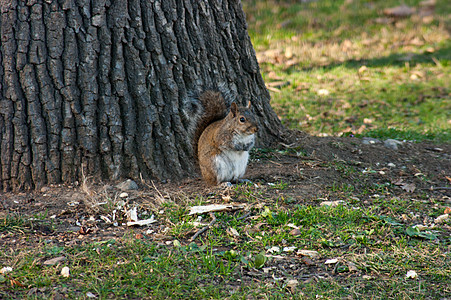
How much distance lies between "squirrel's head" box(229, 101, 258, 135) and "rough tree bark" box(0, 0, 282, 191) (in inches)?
12.4

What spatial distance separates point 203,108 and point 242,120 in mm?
337

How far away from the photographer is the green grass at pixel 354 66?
5.58m

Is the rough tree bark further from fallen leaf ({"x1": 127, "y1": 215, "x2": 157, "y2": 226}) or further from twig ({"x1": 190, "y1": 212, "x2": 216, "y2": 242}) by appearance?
twig ({"x1": 190, "y1": 212, "x2": 216, "y2": 242})

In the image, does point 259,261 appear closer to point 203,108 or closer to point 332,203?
point 332,203

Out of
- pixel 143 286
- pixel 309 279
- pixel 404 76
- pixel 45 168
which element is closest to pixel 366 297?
pixel 309 279

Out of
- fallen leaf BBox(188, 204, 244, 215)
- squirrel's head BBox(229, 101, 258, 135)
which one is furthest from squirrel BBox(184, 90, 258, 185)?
fallen leaf BBox(188, 204, 244, 215)

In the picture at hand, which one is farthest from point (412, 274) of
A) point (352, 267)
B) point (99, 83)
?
point (99, 83)

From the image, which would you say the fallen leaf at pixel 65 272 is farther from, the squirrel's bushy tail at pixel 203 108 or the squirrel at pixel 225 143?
the squirrel's bushy tail at pixel 203 108

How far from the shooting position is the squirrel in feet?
11.7

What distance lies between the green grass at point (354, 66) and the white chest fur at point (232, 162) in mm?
1793

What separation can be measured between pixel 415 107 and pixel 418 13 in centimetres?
381

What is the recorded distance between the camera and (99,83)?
340cm

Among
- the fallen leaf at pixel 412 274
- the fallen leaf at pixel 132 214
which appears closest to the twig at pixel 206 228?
the fallen leaf at pixel 132 214

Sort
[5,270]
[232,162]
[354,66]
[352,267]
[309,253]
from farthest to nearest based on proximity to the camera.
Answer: [354,66]
[232,162]
[309,253]
[352,267]
[5,270]
